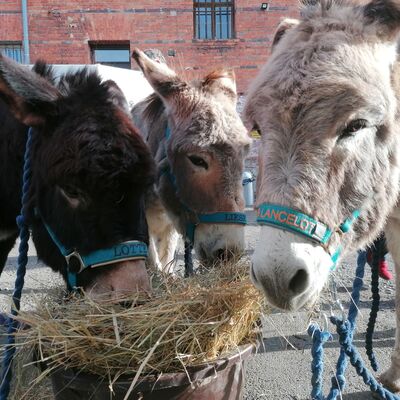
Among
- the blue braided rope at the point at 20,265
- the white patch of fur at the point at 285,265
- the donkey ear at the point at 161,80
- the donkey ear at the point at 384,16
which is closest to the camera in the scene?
→ the white patch of fur at the point at 285,265

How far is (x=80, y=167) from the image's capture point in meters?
1.80

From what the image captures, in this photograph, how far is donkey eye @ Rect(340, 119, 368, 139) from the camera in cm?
149

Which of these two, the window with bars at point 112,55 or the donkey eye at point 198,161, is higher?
the window with bars at point 112,55

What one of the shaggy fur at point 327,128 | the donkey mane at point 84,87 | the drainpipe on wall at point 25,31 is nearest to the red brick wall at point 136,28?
the drainpipe on wall at point 25,31

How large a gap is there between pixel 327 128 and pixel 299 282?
0.60m

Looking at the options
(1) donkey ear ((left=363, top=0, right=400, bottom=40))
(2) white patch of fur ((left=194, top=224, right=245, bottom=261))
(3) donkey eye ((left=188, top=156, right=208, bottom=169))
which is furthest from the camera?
(3) donkey eye ((left=188, top=156, right=208, bottom=169))

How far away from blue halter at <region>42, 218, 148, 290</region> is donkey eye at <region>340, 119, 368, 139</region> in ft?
3.48

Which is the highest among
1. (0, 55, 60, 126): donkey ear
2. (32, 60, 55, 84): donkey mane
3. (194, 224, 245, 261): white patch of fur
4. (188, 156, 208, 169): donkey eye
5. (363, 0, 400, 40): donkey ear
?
(363, 0, 400, 40): donkey ear

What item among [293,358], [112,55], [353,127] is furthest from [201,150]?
[112,55]

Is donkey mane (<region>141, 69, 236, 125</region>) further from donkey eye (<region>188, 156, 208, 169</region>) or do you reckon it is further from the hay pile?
the hay pile

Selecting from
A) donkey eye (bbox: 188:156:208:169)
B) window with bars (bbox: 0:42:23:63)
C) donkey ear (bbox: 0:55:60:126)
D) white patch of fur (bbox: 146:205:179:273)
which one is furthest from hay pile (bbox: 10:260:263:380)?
window with bars (bbox: 0:42:23:63)

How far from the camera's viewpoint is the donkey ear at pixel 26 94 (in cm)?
191

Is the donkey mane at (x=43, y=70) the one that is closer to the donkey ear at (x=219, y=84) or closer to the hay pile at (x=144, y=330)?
the donkey ear at (x=219, y=84)

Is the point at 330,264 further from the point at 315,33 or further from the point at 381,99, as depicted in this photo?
the point at 315,33
